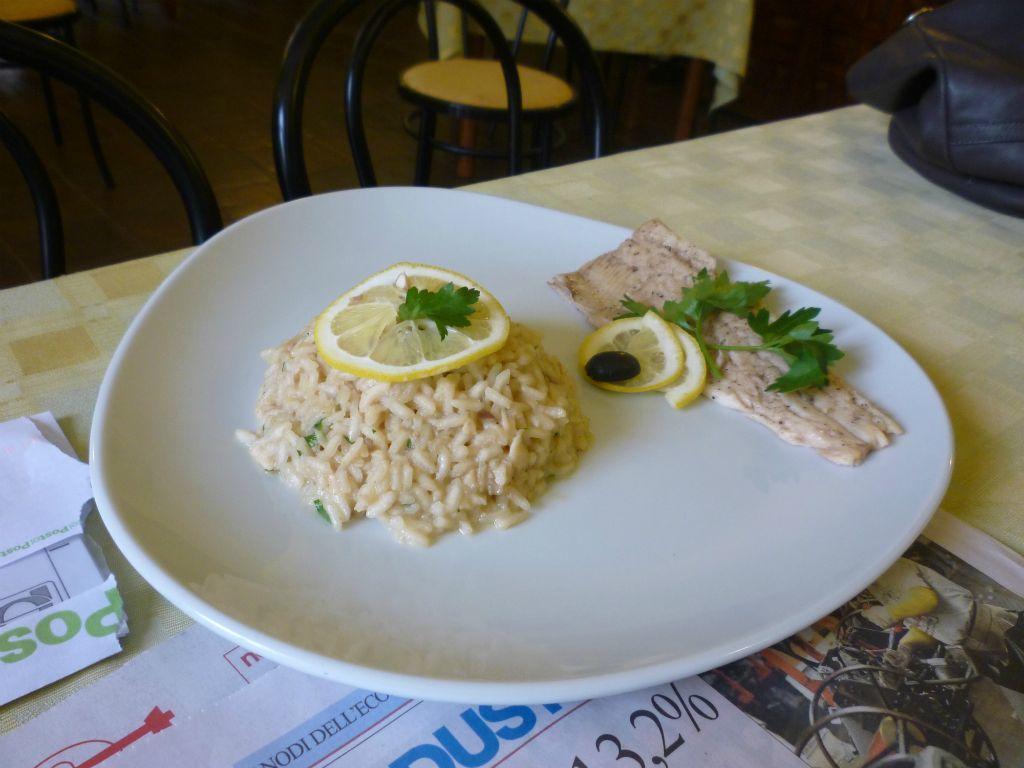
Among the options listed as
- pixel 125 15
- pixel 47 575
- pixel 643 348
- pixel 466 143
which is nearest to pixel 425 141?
pixel 466 143

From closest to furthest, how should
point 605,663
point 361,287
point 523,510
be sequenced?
point 605,663 → point 523,510 → point 361,287

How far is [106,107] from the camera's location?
126 cm

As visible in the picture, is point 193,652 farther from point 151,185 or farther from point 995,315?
point 151,185

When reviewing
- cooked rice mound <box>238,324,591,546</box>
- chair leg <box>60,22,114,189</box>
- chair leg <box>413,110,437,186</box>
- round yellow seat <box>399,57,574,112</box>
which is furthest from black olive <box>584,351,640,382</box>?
chair leg <box>60,22,114,189</box>

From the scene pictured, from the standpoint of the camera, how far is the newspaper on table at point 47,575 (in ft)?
2.19

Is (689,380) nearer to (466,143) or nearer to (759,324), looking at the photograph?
(759,324)

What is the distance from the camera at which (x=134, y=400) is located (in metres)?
0.88

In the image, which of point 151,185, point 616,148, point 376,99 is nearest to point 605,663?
point 151,185

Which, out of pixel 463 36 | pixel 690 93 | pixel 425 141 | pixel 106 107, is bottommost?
pixel 690 93

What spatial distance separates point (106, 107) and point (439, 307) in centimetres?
78

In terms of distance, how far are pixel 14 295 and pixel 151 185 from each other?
3.19 meters

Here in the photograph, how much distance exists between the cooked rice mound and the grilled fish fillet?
26 centimetres

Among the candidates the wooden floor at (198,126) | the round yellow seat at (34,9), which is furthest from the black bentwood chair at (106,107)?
the round yellow seat at (34,9)

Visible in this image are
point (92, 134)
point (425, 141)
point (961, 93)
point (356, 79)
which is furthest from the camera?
point (92, 134)
